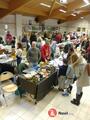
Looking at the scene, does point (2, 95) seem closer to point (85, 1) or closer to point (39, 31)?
point (85, 1)

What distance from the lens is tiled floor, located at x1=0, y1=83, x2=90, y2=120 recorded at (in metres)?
3.03

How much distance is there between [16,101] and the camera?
3.57 m

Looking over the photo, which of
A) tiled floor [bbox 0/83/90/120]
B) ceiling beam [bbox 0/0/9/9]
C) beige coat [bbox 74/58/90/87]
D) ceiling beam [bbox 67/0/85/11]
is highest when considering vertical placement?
ceiling beam [bbox 67/0/85/11]

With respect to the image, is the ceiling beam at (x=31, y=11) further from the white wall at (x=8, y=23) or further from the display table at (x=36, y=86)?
the display table at (x=36, y=86)

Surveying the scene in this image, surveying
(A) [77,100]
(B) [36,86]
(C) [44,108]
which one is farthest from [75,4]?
(C) [44,108]

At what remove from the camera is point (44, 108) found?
10.9ft

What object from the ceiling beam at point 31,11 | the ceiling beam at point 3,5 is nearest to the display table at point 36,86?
the ceiling beam at point 3,5

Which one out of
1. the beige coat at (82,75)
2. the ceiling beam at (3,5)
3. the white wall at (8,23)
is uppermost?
the ceiling beam at (3,5)

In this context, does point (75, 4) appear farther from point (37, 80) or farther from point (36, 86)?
point (36, 86)

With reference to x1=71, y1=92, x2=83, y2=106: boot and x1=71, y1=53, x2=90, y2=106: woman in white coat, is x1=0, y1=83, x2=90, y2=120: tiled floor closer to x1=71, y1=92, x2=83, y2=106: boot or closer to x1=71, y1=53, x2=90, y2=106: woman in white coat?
x1=71, y1=92, x2=83, y2=106: boot

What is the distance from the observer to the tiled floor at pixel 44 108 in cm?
303

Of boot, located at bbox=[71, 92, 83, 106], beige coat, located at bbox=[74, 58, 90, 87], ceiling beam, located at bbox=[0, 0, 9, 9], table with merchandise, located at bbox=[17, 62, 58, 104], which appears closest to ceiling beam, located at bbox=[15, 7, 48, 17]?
ceiling beam, located at bbox=[0, 0, 9, 9]

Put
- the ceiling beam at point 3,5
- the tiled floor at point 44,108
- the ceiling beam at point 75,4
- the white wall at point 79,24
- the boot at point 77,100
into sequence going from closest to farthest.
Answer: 1. the tiled floor at point 44,108
2. the boot at point 77,100
3. the ceiling beam at point 3,5
4. the ceiling beam at point 75,4
5. the white wall at point 79,24

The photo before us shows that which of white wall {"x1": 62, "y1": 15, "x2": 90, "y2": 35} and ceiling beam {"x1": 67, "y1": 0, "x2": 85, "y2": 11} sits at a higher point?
ceiling beam {"x1": 67, "y1": 0, "x2": 85, "y2": 11}
